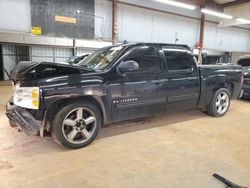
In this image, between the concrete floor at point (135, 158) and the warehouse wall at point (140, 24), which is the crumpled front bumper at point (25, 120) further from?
the warehouse wall at point (140, 24)

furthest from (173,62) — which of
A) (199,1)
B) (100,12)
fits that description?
(199,1)

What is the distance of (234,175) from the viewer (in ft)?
7.09

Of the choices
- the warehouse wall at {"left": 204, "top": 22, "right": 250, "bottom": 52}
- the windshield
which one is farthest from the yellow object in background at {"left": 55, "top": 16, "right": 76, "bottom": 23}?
the warehouse wall at {"left": 204, "top": 22, "right": 250, "bottom": 52}

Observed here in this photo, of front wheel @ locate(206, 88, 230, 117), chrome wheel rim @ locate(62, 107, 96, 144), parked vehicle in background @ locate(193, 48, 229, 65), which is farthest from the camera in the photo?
parked vehicle in background @ locate(193, 48, 229, 65)

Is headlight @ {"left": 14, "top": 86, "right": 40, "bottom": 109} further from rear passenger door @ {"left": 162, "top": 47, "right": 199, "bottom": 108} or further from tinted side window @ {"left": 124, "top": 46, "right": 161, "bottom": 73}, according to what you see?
rear passenger door @ {"left": 162, "top": 47, "right": 199, "bottom": 108}

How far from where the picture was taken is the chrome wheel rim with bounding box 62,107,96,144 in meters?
2.68

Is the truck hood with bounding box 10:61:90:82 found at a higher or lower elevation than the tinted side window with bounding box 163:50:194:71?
lower

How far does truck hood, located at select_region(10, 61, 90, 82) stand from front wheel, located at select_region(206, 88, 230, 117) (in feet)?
9.91

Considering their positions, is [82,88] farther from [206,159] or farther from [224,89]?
[224,89]

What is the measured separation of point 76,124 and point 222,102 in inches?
132

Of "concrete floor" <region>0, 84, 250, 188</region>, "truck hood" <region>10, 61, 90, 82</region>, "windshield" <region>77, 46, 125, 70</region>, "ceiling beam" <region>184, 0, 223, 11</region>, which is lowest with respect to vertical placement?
"concrete floor" <region>0, 84, 250, 188</region>

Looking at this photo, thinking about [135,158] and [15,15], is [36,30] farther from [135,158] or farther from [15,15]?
[135,158]

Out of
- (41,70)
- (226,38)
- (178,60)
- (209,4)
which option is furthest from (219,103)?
(226,38)

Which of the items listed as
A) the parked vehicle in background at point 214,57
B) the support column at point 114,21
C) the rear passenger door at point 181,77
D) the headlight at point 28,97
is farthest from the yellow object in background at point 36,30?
the parked vehicle in background at point 214,57
